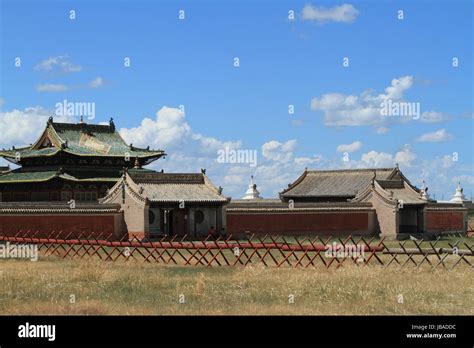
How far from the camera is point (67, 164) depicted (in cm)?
5078

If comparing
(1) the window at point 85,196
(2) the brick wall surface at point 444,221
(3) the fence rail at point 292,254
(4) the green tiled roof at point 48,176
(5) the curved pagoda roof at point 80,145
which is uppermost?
(5) the curved pagoda roof at point 80,145

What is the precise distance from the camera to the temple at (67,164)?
49.4 m

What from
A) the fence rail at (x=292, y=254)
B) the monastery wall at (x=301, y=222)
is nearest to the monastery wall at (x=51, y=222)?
the fence rail at (x=292, y=254)

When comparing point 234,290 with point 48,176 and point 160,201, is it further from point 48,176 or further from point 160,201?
point 48,176

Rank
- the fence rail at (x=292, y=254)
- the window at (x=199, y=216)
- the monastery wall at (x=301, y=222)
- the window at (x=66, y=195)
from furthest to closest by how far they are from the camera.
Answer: the window at (x=66, y=195) < the monastery wall at (x=301, y=222) < the window at (x=199, y=216) < the fence rail at (x=292, y=254)

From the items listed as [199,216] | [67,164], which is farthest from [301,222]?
[67,164]

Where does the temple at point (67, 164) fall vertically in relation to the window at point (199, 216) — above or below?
above

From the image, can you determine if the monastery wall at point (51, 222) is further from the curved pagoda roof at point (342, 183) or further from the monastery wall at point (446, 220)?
the monastery wall at point (446, 220)

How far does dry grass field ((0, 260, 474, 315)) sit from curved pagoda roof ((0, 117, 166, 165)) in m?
24.3

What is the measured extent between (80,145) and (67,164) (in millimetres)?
2021

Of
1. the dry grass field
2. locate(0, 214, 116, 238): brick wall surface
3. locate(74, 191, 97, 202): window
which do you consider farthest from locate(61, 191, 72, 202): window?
the dry grass field

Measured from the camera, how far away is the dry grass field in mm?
18016
